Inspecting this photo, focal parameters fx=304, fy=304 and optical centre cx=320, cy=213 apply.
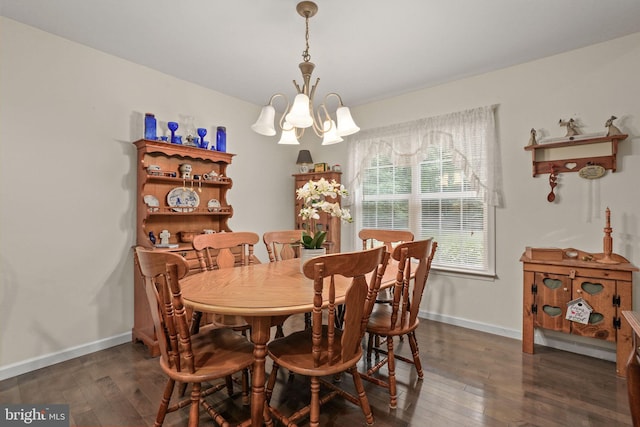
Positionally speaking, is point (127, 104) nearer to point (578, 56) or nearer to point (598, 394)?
point (578, 56)

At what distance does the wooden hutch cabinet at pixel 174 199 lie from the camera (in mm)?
2709

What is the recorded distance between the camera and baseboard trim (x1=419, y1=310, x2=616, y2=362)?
8.11 ft

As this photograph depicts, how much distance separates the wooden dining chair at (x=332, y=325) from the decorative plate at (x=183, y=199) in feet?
6.18

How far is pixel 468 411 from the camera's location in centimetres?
179

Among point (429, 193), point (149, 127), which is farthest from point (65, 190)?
point (429, 193)

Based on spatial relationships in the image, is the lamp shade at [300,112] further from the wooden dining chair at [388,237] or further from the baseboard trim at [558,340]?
the baseboard trim at [558,340]

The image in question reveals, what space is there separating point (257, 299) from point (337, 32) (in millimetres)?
2053

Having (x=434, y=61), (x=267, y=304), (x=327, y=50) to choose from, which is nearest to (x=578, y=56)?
(x=434, y=61)

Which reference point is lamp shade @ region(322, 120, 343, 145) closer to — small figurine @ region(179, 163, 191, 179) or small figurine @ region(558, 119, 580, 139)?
small figurine @ region(179, 163, 191, 179)

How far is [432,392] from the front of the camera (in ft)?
6.48

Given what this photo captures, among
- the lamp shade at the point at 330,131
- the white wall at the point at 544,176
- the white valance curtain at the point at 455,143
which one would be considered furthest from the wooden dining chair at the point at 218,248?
the white wall at the point at 544,176

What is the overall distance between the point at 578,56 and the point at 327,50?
2153 millimetres

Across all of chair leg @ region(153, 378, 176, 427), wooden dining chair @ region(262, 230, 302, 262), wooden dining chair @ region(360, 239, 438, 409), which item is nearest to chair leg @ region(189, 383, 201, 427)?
chair leg @ region(153, 378, 176, 427)

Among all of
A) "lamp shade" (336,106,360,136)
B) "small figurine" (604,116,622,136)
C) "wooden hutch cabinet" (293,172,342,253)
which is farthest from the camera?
"wooden hutch cabinet" (293,172,342,253)
